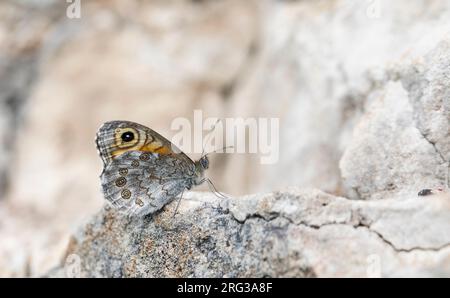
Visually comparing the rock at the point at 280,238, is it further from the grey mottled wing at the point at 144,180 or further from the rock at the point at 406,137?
the rock at the point at 406,137

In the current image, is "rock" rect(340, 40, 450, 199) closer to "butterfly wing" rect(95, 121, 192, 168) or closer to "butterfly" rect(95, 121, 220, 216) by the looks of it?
"butterfly" rect(95, 121, 220, 216)

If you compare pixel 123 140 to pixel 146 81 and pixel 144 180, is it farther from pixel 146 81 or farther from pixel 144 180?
pixel 146 81

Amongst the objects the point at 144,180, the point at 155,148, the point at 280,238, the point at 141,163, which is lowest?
the point at 280,238

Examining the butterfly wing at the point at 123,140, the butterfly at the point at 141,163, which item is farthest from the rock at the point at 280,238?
the butterfly wing at the point at 123,140

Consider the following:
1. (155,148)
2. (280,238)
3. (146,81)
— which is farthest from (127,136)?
(146,81)

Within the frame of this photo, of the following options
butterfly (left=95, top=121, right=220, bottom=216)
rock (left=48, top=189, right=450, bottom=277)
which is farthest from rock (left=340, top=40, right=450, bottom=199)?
butterfly (left=95, top=121, right=220, bottom=216)

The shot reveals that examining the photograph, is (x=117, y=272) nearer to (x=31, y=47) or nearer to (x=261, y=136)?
(x=261, y=136)
